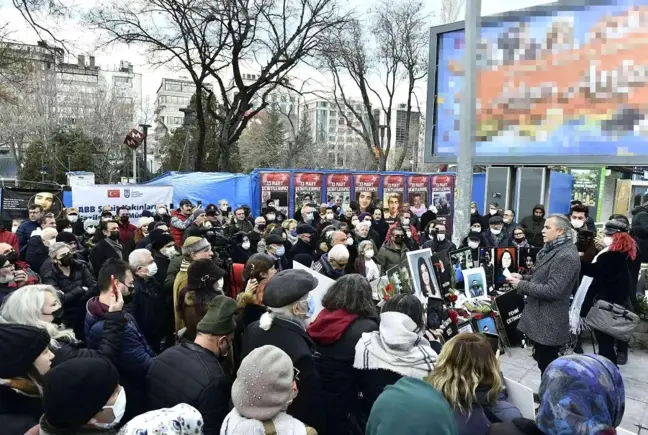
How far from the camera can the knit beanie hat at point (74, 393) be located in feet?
5.66

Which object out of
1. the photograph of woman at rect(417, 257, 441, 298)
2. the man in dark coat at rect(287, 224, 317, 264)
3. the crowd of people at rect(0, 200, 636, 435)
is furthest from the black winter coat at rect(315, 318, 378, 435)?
the man in dark coat at rect(287, 224, 317, 264)

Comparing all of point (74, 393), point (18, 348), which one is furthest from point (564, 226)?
point (18, 348)

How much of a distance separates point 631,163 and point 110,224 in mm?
7392

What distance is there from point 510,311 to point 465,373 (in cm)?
441

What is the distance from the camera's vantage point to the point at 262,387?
75.3 inches

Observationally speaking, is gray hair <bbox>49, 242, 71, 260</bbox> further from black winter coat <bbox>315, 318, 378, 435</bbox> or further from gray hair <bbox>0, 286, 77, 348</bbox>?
black winter coat <bbox>315, 318, 378, 435</bbox>

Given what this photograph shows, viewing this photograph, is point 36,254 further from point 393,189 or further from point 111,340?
point 393,189

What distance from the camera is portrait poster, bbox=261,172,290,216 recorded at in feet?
50.1

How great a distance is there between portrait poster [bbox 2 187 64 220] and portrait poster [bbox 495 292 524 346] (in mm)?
9937

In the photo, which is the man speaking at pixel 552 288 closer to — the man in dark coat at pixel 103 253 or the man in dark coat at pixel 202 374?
the man in dark coat at pixel 202 374

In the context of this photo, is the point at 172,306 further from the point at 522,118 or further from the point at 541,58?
the point at 541,58

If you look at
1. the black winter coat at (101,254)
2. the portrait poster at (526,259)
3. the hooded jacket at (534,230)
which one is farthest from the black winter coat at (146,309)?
the hooded jacket at (534,230)

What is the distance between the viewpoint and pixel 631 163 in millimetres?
5902

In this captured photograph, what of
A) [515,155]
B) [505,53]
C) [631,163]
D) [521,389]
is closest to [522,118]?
[515,155]
